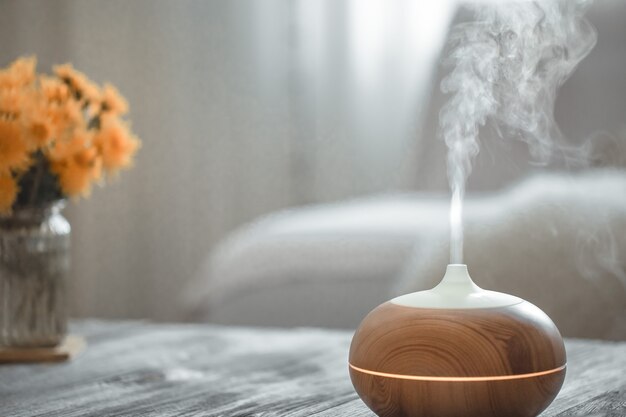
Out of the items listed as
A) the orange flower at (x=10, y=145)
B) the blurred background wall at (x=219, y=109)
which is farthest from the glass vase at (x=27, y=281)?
the blurred background wall at (x=219, y=109)

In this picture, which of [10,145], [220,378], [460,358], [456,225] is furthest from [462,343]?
[10,145]

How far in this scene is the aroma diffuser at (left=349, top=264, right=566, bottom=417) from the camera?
78cm

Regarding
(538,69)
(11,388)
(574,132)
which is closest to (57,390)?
(11,388)

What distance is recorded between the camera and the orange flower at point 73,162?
4.31 feet

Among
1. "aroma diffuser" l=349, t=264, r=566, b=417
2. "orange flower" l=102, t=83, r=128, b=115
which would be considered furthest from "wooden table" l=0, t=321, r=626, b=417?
"orange flower" l=102, t=83, r=128, b=115

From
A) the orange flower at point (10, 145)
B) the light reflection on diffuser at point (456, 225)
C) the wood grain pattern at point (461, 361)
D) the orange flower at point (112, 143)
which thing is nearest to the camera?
the wood grain pattern at point (461, 361)

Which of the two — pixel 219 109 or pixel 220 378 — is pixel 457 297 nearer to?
pixel 220 378

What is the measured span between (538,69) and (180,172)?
5.68 ft

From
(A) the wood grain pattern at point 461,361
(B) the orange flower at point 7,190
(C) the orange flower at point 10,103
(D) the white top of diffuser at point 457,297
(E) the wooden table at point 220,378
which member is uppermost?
(C) the orange flower at point 10,103

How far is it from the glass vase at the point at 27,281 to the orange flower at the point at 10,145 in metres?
0.11

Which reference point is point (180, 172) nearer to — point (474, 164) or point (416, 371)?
→ point (474, 164)

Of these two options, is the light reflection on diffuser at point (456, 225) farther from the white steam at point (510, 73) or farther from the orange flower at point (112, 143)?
the orange flower at point (112, 143)

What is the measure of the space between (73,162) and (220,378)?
37cm

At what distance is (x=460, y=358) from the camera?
2.56ft
